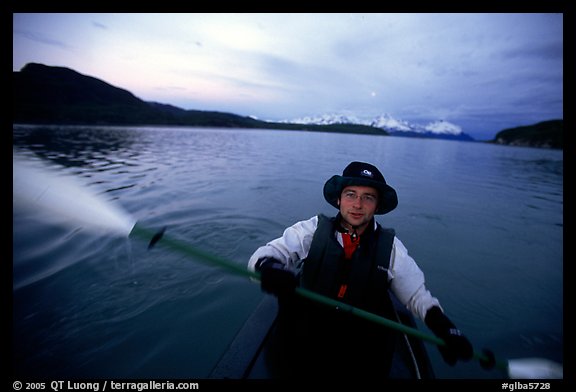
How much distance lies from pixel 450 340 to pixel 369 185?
1.65m

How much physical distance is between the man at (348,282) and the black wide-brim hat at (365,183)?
11mm

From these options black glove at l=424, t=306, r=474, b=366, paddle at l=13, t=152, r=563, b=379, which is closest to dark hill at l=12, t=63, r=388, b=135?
paddle at l=13, t=152, r=563, b=379

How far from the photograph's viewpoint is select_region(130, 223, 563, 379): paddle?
233cm

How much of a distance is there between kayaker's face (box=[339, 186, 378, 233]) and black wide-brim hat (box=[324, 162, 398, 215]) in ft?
0.24

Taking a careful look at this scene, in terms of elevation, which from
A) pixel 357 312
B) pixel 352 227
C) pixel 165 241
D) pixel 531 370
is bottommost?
pixel 531 370

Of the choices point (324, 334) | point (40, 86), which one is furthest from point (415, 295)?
point (40, 86)

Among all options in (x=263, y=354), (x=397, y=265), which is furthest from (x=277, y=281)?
(x=397, y=265)

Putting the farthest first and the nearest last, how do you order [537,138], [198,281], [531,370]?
1. [537,138]
2. [198,281]
3. [531,370]

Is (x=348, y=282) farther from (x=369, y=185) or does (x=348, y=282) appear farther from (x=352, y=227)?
(x=369, y=185)

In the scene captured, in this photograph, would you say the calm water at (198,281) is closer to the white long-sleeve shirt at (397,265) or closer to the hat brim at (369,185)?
the white long-sleeve shirt at (397,265)

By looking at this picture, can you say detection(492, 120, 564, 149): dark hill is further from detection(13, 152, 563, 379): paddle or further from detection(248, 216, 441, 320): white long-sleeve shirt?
detection(248, 216, 441, 320): white long-sleeve shirt

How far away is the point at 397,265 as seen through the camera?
278cm

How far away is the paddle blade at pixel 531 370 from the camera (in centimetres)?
256

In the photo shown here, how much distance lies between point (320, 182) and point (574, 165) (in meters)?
10.9
